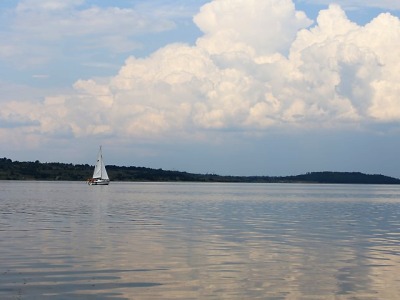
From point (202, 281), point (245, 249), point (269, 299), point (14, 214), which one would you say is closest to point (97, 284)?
point (202, 281)

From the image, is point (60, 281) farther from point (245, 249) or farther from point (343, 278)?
point (245, 249)

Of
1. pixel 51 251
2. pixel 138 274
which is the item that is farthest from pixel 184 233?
pixel 138 274

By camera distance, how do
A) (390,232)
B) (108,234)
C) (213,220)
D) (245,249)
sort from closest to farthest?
(245,249)
(108,234)
(390,232)
(213,220)

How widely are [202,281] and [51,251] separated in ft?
38.0

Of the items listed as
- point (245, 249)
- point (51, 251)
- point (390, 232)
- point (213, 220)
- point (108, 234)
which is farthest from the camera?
point (213, 220)

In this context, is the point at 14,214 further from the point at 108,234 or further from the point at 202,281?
the point at 202,281

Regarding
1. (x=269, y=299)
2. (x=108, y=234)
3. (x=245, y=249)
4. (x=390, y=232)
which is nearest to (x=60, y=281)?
(x=269, y=299)

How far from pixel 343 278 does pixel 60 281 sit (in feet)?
38.4

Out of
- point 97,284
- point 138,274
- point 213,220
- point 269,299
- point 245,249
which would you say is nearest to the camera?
point 269,299

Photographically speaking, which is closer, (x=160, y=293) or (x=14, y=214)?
(x=160, y=293)

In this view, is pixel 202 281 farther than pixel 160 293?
Yes

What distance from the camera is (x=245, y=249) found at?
37188mm

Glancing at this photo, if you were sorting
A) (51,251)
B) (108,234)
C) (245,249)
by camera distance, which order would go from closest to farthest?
1. (51,251)
2. (245,249)
3. (108,234)

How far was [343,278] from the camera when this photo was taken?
27.8 metres
